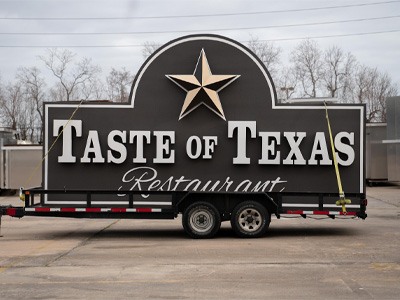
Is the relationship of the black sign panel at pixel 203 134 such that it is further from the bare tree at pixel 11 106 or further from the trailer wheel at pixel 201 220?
the bare tree at pixel 11 106

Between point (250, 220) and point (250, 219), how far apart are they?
0.08 ft

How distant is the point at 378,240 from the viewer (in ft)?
50.5

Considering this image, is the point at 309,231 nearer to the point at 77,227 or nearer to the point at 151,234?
the point at 151,234

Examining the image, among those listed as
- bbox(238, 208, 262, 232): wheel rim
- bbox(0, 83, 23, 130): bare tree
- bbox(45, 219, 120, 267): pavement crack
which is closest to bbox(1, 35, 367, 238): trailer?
bbox(238, 208, 262, 232): wheel rim

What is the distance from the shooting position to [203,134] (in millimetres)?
16047

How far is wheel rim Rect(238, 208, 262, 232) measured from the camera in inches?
619

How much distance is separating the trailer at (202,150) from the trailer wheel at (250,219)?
2 cm

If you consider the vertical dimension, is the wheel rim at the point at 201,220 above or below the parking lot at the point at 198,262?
above

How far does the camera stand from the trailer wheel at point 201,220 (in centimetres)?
1566

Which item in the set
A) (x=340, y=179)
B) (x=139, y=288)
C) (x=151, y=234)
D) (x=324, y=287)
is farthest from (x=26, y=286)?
(x=340, y=179)

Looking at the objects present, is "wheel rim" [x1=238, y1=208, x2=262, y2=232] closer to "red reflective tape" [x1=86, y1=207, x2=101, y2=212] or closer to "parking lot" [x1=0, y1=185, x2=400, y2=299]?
"parking lot" [x1=0, y1=185, x2=400, y2=299]

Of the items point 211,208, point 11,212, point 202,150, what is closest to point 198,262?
point 211,208

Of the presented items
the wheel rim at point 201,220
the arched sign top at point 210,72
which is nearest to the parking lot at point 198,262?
the wheel rim at point 201,220

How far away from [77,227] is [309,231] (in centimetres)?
664
